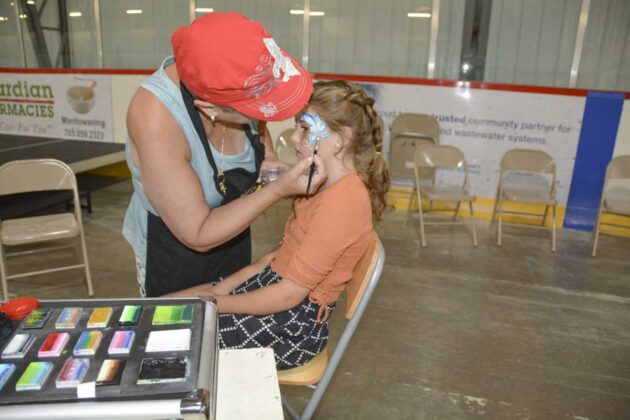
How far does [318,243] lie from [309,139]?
1.10 feet

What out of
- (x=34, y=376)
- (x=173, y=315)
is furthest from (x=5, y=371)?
(x=173, y=315)

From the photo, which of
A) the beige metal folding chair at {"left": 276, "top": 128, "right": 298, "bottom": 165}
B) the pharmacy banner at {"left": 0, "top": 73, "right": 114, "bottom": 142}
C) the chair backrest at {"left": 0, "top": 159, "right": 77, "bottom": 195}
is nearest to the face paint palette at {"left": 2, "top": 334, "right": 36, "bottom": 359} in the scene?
the chair backrest at {"left": 0, "top": 159, "right": 77, "bottom": 195}

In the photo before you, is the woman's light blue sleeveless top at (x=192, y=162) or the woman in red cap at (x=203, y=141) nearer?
the woman in red cap at (x=203, y=141)

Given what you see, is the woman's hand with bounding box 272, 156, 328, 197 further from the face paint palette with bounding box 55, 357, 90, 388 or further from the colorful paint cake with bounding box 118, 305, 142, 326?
the face paint palette with bounding box 55, 357, 90, 388

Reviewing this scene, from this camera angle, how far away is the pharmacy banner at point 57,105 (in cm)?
599

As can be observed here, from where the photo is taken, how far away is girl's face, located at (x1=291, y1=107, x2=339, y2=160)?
4.87 feet

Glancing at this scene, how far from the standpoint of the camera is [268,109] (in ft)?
3.57

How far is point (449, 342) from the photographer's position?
277 centimetres

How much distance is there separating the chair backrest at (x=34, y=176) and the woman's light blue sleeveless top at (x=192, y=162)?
1899mm

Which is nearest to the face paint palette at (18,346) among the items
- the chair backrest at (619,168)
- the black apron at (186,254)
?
the black apron at (186,254)

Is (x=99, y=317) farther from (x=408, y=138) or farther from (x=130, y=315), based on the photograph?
(x=408, y=138)

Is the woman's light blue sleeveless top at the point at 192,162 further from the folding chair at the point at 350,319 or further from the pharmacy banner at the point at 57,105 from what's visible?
the pharmacy banner at the point at 57,105

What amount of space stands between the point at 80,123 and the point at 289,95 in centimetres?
585

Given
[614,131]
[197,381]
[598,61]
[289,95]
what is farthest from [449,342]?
[598,61]
